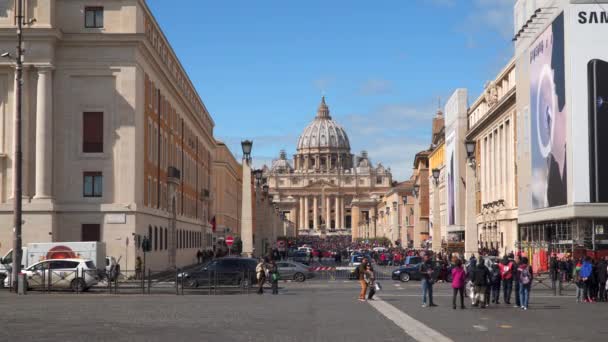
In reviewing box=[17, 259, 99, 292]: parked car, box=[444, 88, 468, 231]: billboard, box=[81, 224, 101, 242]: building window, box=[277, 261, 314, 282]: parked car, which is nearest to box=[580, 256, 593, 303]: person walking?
box=[17, 259, 99, 292]: parked car

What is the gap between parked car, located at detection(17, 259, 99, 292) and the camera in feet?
128

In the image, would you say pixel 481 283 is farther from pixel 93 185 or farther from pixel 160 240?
pixel 160 240

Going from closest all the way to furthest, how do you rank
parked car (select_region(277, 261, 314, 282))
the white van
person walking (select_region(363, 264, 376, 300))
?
person walking (select_region(363, 264, 376, 300)), the white van, parked car (select_region(277, 261, 314, 282))

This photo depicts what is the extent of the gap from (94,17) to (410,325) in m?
32.2

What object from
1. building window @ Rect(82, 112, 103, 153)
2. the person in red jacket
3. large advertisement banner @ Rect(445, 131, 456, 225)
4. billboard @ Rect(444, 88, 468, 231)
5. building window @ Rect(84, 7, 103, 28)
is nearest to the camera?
the person in red jacket

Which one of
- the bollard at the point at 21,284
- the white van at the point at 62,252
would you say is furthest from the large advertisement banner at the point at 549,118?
the bollard at the point at 21,284

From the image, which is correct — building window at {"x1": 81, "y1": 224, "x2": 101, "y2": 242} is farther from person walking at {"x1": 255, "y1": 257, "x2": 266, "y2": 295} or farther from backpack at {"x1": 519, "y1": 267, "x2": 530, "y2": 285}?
backpack at {"x1": 519, "y1": 267, "x2": 530, "y2": 285}

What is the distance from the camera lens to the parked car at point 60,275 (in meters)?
39.1

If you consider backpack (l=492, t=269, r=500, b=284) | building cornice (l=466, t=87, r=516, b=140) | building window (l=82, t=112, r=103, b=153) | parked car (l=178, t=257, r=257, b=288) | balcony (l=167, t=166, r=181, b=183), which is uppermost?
building cornice (l=466, t=87, r=516, b=140)

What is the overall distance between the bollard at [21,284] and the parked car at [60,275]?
1924 mm

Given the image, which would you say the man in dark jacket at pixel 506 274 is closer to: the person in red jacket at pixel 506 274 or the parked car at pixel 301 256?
the person in red jacket at pixel 506 274

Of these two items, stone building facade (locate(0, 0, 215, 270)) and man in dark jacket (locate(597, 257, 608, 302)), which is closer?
man in dark jacket (locate(597, 257, 608, 302))

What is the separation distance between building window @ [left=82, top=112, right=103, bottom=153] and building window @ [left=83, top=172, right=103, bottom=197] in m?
1.24

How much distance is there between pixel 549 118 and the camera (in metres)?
56.1
